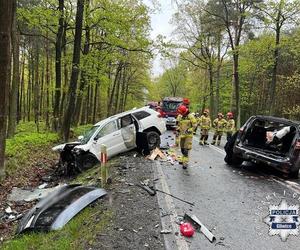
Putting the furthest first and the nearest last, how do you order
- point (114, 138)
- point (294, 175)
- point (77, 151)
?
point (114, 138), point (77, 151), point (294, 175)

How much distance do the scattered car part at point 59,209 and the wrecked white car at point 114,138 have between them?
4320mm

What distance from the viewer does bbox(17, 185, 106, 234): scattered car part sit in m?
6.59

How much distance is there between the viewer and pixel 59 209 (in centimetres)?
702

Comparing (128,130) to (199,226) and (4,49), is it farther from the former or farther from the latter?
(199,226)

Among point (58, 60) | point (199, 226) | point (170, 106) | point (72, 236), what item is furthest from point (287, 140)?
point (170, 106)

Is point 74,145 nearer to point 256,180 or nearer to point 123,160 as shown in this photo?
point 123,160

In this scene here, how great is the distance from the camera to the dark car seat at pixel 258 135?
1190 cm

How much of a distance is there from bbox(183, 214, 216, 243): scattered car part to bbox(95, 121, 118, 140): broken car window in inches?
278

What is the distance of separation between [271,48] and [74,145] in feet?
68.8

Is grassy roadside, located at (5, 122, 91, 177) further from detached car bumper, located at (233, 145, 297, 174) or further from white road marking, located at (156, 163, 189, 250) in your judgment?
detached car bumper, located at (233, 145, 297, 174)

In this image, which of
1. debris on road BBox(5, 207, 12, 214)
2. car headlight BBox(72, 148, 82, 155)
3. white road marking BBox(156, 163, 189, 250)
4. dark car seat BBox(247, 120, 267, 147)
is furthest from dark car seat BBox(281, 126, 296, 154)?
debris on road BBox(5, 207, 12, 214)

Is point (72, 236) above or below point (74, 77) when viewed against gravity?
below

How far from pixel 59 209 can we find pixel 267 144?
7477mm

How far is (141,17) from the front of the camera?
69.2 feet
